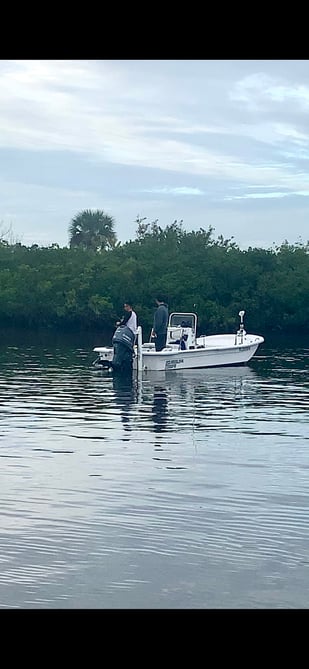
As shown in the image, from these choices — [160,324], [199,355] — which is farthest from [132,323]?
[199,355]

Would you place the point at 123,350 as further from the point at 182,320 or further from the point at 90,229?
the point at 90,229

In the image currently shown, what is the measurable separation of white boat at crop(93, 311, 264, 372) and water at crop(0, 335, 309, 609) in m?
4.97

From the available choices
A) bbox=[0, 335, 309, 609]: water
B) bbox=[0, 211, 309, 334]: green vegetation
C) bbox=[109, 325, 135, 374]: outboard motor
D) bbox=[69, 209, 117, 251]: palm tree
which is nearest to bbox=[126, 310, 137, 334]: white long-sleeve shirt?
bbox=[109, 325, 135, 374]: outboard motor

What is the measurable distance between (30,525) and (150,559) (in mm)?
1326

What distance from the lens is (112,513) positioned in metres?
8.27

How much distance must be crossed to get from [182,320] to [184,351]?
1.43m

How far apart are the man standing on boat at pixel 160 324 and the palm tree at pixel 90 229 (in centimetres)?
4681

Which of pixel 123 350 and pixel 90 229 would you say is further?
pixel 90 229

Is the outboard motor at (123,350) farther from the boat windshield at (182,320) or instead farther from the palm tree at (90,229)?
the palm tree at (90,229)

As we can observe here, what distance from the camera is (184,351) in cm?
2375
